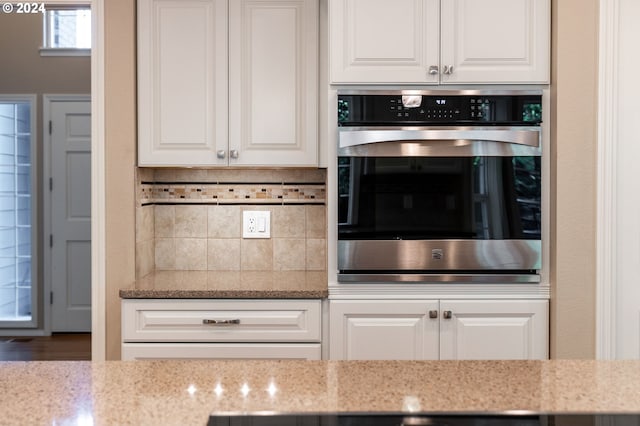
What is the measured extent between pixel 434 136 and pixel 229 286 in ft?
3.30

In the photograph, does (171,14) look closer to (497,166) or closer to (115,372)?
(497,166)

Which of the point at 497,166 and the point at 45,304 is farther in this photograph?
the point at 45,304

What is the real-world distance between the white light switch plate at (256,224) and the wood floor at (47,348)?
218 centimetres

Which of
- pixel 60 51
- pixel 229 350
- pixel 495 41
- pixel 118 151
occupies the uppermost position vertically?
pixel 60 51

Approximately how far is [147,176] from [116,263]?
46 cm

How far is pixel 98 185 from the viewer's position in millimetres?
2674

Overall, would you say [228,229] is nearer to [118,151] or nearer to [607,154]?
[118,151]

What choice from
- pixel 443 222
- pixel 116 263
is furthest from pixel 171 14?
pixel 443 222

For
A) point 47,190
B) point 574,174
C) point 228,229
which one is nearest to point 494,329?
point 574,174

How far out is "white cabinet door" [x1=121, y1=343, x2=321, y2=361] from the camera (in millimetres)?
2494

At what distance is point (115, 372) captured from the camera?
1267 mm

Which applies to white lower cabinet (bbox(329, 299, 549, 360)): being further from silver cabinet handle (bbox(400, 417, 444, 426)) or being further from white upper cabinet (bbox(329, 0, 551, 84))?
silver cabinet handle (bbox(400, 417, 444, 426))

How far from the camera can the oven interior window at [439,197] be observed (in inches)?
96.2

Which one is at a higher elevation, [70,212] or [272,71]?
[272,71]
